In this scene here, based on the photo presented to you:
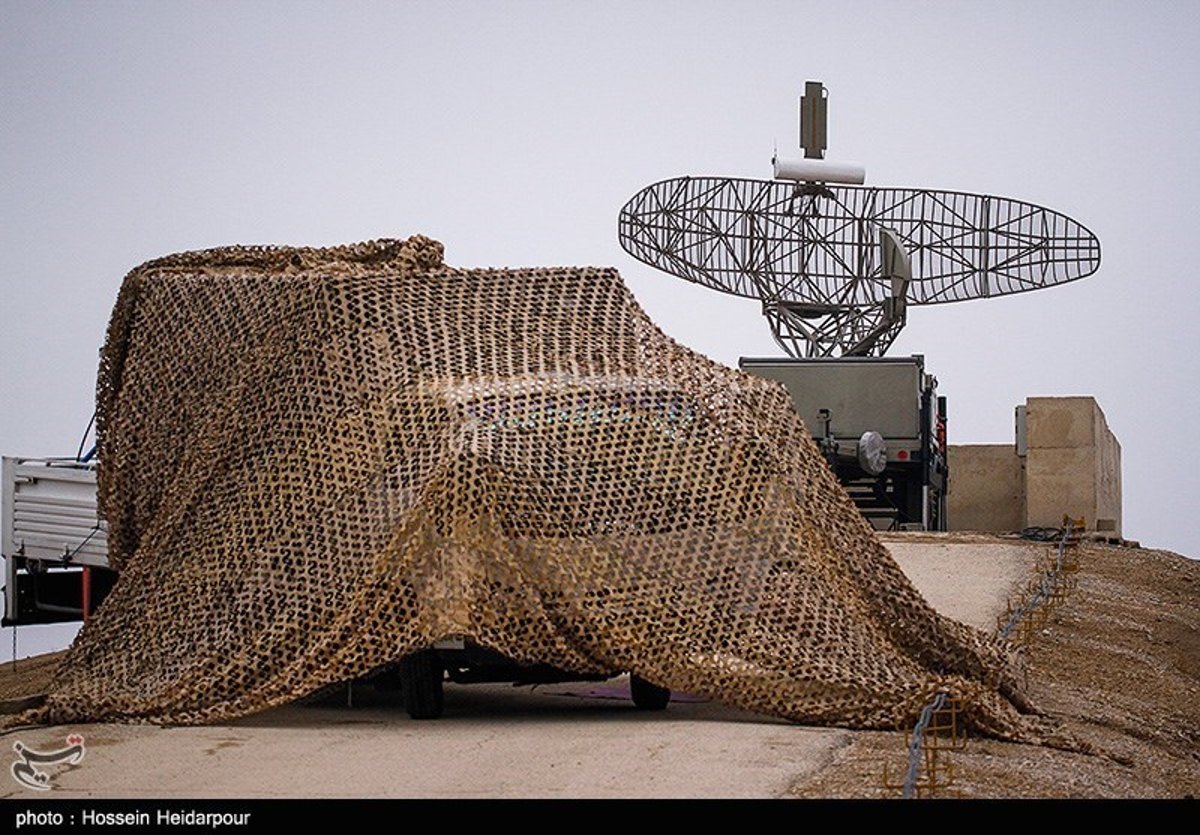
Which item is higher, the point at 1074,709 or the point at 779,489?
the point at 779,489

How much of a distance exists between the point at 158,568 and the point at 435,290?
2.32 meters

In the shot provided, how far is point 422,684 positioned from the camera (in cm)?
1195

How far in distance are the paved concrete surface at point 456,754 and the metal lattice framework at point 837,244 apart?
74.0 ft

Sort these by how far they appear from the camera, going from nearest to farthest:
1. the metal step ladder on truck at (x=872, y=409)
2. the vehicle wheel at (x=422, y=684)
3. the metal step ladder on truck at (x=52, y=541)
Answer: the vehicle wheel at (x=422, y=684), the metal step ladder on truck at (x=52, y=541), the metal step ladder on truck at (x=872, y=409)

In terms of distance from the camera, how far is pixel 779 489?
11992 mm

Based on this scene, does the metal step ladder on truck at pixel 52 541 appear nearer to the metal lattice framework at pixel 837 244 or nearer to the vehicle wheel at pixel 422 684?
the vehicle wheel at pixel 422 684

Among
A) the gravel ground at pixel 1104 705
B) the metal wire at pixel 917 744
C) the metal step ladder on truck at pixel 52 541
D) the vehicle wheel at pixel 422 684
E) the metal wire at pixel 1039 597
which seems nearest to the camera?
the metal wire at pixel 917 744

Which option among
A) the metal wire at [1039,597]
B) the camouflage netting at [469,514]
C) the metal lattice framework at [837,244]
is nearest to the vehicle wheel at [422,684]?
the camouflage netting at [469,514]

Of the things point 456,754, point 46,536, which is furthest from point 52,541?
point 456,754

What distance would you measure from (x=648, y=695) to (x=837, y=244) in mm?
24291

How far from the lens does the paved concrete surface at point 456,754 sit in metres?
9.12

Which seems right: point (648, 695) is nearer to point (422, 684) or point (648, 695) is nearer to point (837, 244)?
point (422, 684)
